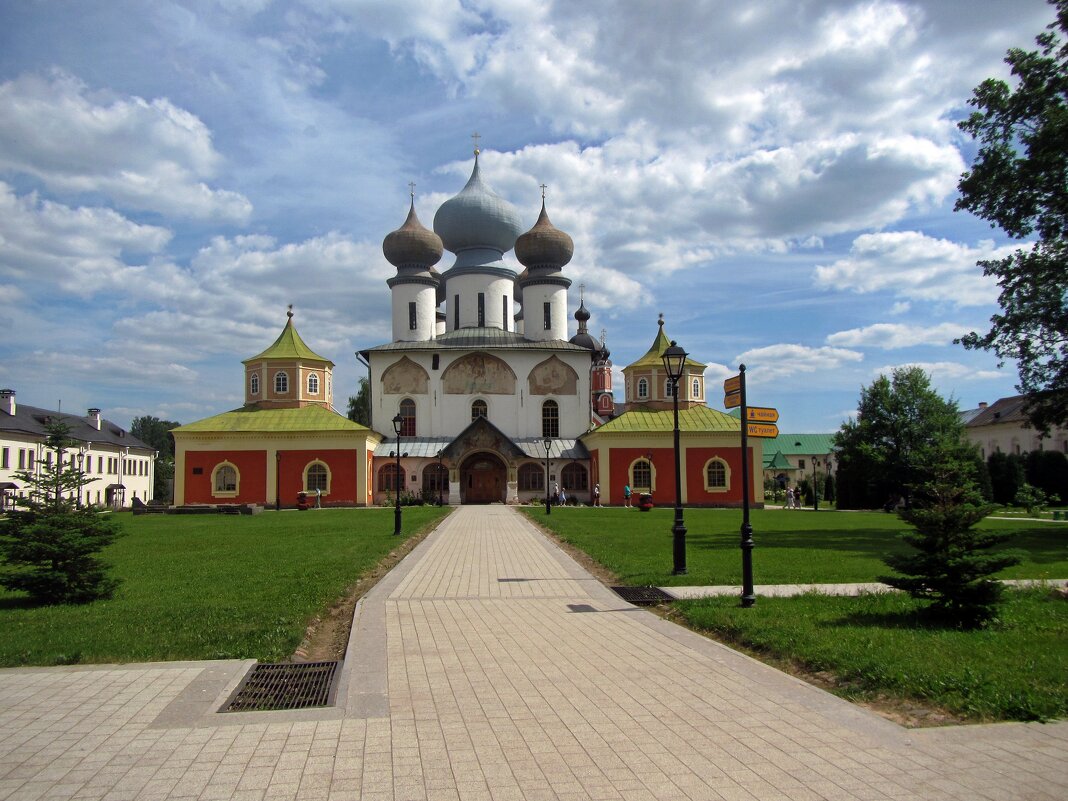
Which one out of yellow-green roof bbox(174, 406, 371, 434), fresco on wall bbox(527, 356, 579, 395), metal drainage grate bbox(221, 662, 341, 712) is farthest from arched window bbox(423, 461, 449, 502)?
metal drainage grate bbox(221, 662, 341, 712)

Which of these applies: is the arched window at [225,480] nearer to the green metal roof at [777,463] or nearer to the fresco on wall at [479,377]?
the fresco on wall at [479,377]

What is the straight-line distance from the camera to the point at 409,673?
738 cm

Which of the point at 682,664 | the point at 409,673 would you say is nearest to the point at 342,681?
the point at 409,673

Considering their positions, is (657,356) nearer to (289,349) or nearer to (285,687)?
(289,349)

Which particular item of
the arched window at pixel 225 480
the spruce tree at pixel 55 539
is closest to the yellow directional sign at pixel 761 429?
the spruce tree at pixel 55 539

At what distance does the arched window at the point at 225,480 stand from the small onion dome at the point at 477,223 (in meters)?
19.9

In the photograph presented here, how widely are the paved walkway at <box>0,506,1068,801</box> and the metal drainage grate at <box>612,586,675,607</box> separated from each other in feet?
9.03

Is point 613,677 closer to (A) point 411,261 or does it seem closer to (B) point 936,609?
(B) point 936,609

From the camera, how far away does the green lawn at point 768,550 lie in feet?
43.9

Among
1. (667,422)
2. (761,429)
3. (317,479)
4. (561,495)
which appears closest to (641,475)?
(667,422)

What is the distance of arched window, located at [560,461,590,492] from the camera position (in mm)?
46906

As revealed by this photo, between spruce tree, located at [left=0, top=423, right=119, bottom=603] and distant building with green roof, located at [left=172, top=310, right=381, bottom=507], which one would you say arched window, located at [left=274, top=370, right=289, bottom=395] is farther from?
spruce tree, located at [left=0, top=423, right=119, bottom=603]

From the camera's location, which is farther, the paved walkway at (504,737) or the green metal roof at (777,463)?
the green metal roof at (777,463)

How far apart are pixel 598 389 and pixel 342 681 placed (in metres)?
66.9
